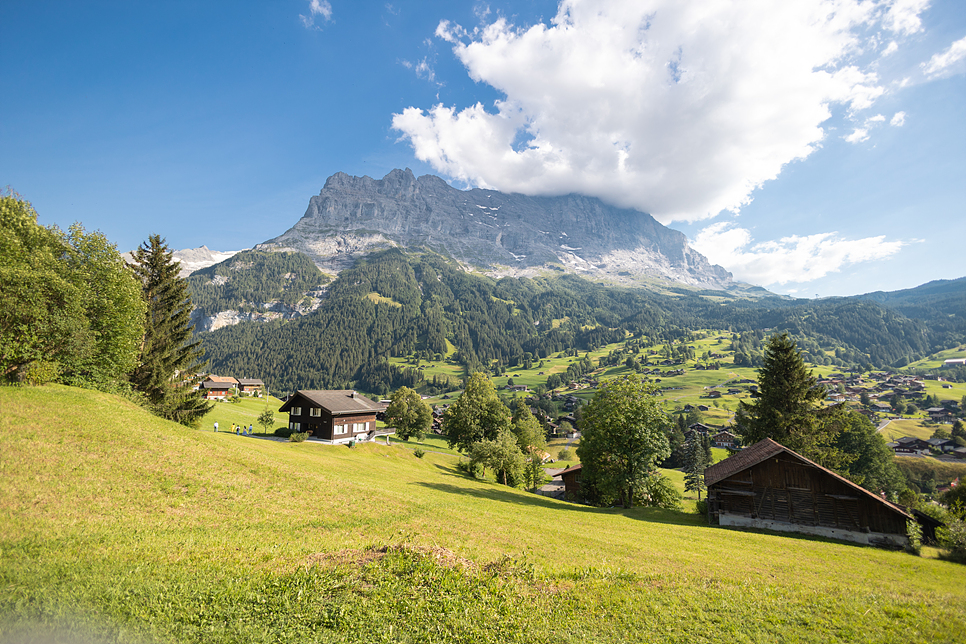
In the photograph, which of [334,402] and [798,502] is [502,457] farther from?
[798,502]

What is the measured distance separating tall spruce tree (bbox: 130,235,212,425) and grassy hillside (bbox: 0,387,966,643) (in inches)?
467

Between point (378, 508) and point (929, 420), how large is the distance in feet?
749

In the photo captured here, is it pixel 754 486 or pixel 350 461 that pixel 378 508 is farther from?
pixel 754 486

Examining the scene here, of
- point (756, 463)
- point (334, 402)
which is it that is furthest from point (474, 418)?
point (756, 463)

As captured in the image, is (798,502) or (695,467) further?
(695,467)

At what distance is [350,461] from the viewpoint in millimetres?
38781

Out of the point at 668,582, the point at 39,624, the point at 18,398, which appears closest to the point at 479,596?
the point at 668,582

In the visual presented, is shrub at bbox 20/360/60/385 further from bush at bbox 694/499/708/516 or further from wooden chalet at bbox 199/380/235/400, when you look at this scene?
wooden chalet at bbox 199/380/235/400

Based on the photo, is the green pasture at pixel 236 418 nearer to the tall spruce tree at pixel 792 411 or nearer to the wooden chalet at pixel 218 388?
the wooden chalet at pixel 218 388

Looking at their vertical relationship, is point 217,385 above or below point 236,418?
above

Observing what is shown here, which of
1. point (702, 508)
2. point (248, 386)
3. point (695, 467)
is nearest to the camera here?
point (702, 508)

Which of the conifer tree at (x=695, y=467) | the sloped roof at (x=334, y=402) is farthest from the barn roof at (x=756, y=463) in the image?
the conifer tree at (x=695, y=467)

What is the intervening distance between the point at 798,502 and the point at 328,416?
5503cm

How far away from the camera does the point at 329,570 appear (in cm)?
1081
